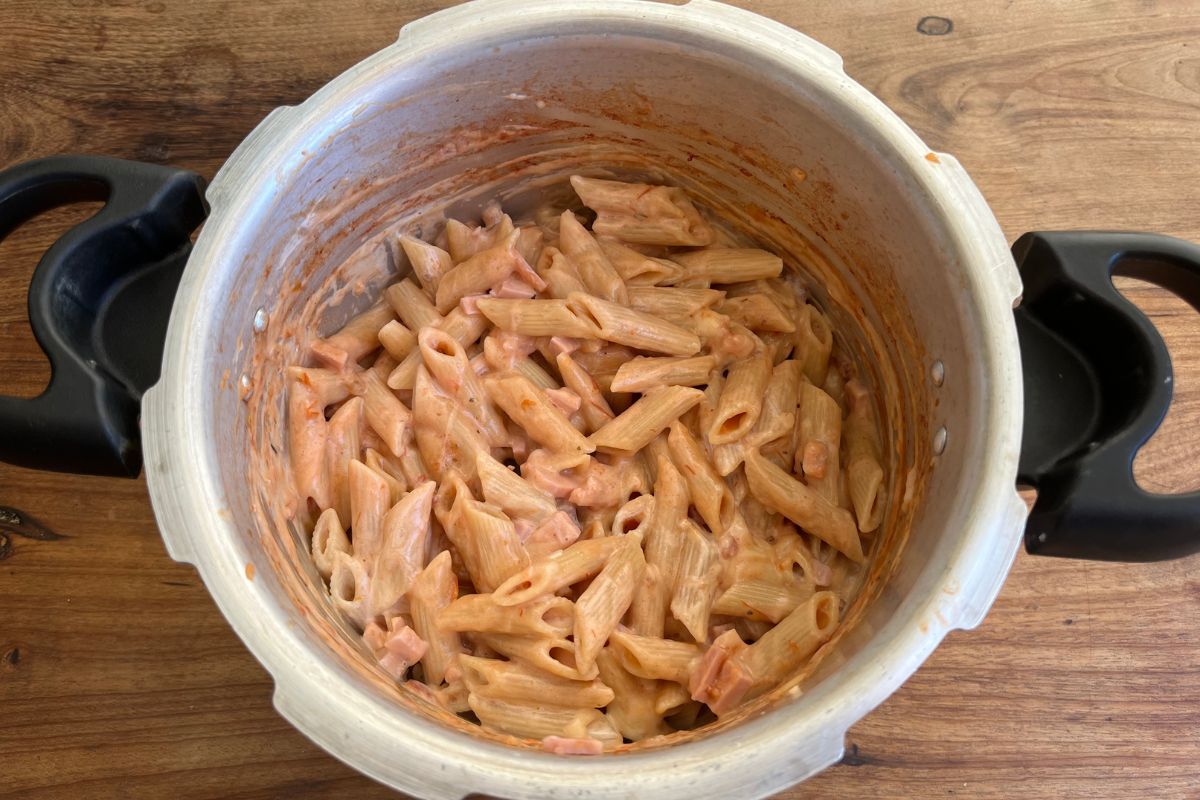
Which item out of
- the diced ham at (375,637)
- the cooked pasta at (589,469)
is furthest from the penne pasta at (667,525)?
the diced ham at (375,637)

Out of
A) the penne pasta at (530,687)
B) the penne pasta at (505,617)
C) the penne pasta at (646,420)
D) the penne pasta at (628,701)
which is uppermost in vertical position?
the penne pasta at (646,420)

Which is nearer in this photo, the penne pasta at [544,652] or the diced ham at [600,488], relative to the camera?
the penne pasta at [544,652]

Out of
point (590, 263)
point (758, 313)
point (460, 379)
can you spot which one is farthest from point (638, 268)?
point (460, 379)

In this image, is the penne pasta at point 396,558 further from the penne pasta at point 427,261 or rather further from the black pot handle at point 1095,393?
the black pot handle at point 1095,393

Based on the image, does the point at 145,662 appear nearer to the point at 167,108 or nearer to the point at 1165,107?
the point at 167,108

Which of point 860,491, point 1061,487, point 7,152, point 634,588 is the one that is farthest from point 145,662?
point 1061,487
